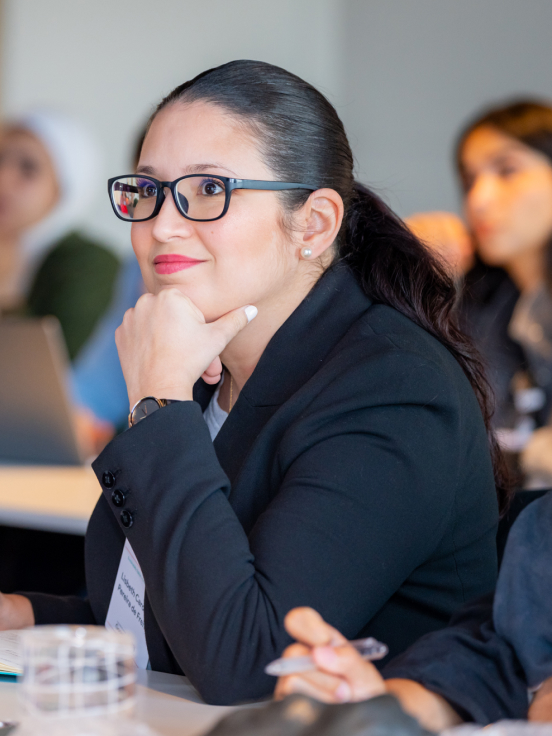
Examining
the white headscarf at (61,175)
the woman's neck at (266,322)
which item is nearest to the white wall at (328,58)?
the white headscarf at (61,175)

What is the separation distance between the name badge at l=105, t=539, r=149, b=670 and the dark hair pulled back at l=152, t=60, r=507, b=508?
0.49m

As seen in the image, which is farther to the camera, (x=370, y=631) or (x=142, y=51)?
(x=142, y=51)

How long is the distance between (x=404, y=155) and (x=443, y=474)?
3.48 meters

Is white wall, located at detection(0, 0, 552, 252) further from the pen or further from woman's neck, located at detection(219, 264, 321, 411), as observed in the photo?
the pen

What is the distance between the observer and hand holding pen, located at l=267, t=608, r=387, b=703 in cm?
64

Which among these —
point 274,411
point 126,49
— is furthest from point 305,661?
point 126,49

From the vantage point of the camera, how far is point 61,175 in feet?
12.8

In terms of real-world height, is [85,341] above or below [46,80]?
below

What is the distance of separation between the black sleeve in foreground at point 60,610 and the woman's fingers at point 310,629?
0.72 m

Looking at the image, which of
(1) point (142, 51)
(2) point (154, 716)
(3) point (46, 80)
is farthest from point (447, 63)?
(2) point (154, 716)

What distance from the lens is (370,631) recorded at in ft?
3.52

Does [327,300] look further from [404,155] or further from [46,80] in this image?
[46,80]

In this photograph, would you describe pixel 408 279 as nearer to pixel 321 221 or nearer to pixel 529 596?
pixel 321 221

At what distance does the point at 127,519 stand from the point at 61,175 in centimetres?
317
